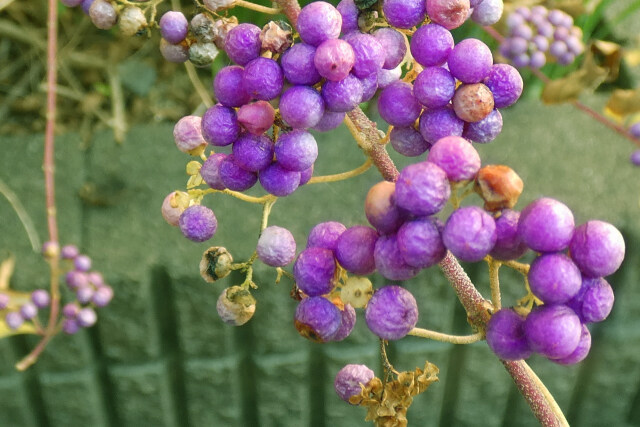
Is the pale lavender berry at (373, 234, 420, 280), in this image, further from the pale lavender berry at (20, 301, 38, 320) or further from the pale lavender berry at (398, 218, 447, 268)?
the pale lavender berry at (20, 301, 38, 320)

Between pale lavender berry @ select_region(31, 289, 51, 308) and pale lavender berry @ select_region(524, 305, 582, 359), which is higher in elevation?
pale lavender berry @ select_region(524, 305, 582, 359)

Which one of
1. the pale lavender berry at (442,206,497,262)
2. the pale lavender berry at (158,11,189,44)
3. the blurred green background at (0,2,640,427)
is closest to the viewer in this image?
the pale lavender berry at (442,206,497,262)

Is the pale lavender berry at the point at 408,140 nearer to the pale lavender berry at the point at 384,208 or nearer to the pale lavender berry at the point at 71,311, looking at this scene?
the pale lavender berry at the point at 384,208

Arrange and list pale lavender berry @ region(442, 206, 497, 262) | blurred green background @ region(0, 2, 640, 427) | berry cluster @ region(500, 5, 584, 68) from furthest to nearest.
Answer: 1. blurred green background @ region(0, 2, 640, 427)
2. berry cluster @ region(500, 5, 584, 68)
3. pale lavender berry @ region(442, 206, 497, 262)

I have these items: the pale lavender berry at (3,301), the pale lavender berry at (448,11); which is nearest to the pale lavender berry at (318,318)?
the pale lavender berry at (448,11)

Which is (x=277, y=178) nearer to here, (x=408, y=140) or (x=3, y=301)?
(x=408, y=140)

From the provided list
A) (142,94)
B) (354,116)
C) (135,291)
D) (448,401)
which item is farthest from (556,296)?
(142,94)

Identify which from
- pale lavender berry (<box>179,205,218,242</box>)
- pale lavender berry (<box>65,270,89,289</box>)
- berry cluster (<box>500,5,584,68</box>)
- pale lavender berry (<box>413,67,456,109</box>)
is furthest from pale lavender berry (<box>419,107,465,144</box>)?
pale lavender berry (<box>65,270,89,289</box>)

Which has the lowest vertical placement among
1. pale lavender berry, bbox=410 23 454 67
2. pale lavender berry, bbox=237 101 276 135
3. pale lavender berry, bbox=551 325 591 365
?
pale lavender berry, bbox=551 325 591 365
